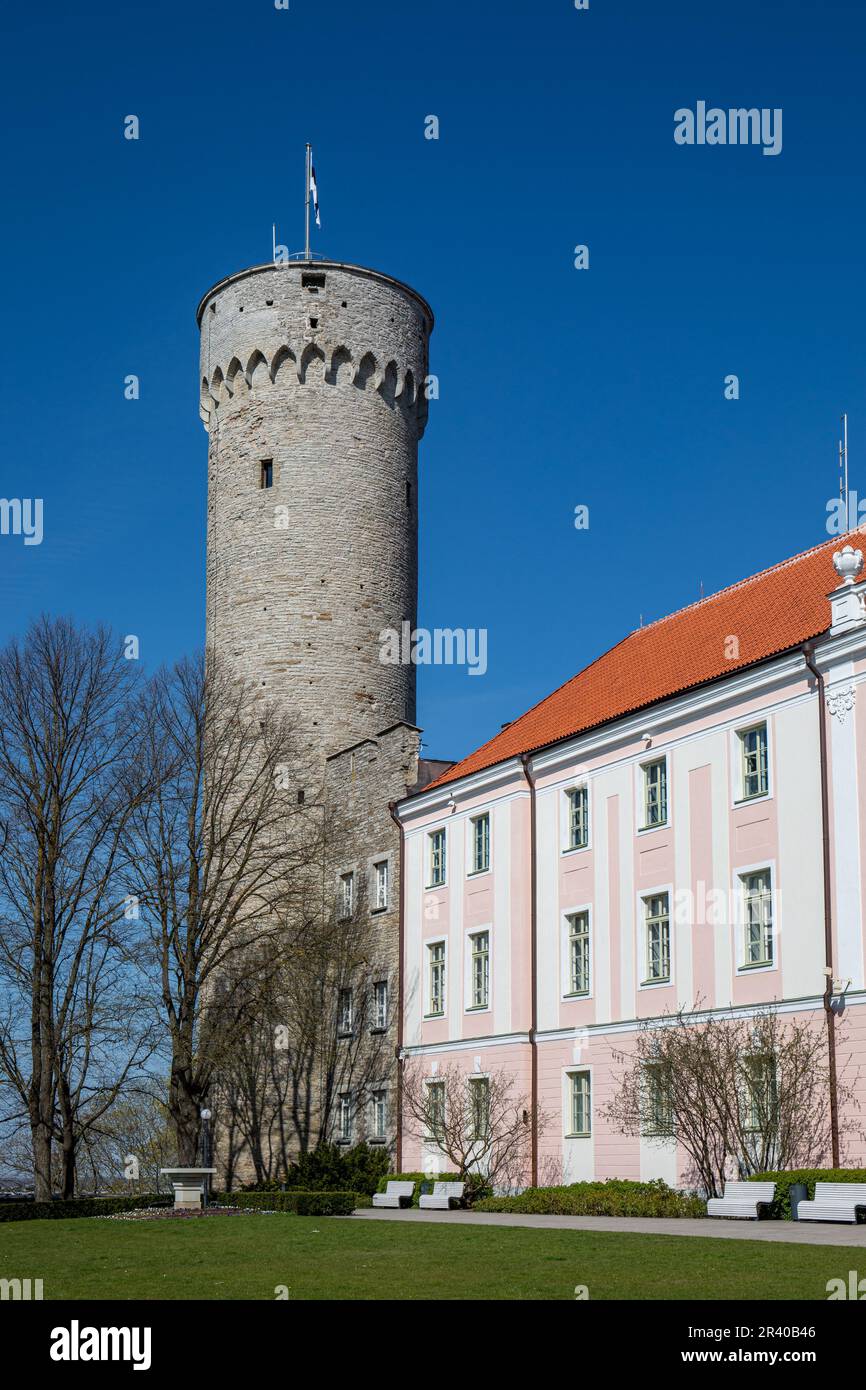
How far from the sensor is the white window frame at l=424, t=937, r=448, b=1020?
37.8 metres

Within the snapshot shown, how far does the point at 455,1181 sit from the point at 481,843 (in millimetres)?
7658

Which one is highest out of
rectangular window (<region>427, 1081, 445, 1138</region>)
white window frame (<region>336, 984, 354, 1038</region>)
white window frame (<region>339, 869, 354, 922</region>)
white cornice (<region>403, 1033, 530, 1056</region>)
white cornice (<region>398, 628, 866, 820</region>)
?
white cornice (<region>398, 628, 866, 820</region>)

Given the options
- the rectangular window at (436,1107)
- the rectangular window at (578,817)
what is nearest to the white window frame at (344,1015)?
the rectangular window at (436,1107)

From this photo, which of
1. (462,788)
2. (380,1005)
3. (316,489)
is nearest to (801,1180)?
(462,788)

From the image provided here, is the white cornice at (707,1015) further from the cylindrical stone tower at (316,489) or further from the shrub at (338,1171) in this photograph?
the cylindrical stone tower at (316,489)

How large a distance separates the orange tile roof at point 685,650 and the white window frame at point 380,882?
2.99 metres

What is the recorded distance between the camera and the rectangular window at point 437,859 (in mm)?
38906

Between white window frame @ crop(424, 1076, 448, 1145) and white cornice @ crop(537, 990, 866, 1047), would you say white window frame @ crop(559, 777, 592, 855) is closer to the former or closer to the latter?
white cornice @ crop(537, 990, 866, 1047)

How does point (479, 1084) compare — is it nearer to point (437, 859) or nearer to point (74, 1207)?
point (437, 859)

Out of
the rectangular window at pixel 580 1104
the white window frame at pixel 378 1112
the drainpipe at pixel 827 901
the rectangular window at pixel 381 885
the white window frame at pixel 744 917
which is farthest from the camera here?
the rectangular window at pixel 381 885

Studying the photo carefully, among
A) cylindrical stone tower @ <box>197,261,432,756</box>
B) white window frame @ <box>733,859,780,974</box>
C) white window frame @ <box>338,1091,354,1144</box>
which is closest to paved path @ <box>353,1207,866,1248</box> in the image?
white window frame @ <box>733,859,780,974</box>

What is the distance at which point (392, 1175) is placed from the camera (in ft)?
117

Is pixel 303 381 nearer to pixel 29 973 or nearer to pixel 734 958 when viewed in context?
pixel 29 973

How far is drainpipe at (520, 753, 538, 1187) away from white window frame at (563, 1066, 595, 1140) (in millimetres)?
953
